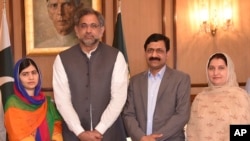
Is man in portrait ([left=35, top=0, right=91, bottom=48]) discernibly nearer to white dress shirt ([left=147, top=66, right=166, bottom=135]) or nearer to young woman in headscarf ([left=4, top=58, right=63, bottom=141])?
young woman in headscarf ([left=4, top=58, right=63, bottom=141])

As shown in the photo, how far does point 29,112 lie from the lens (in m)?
2.82

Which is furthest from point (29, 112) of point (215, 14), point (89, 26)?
point (215, 14)

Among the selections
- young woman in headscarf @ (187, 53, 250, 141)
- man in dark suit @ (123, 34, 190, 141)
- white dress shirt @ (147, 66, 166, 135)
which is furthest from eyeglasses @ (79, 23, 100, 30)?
young woman in headscarf @ (187, 53, 250, 141)

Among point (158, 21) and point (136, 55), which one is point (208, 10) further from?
point (136, 55)

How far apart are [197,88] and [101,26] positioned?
7.87ft

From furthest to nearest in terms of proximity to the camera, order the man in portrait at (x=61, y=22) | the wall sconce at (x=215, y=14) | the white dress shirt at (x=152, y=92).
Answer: the man in portrait at (x=61, y=22)
the wall sconce at (x=215, y=14)
the white dress shirt at (x=152, y=92)

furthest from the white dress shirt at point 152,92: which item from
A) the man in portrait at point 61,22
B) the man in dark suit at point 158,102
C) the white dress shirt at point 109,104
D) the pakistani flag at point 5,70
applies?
the man in portrait at point 61,22

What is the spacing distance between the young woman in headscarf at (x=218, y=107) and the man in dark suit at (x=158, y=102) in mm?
113

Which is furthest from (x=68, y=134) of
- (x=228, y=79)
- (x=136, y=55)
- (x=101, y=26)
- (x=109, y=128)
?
(x=136, y=55)

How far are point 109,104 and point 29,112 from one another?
61cm

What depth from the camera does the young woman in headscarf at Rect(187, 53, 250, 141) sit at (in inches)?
109

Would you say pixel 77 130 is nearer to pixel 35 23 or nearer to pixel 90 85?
pixel 90 85

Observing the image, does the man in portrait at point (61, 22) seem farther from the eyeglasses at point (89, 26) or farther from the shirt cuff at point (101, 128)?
the shirt cuff at point (101, 128)

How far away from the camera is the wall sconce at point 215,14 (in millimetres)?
4766
